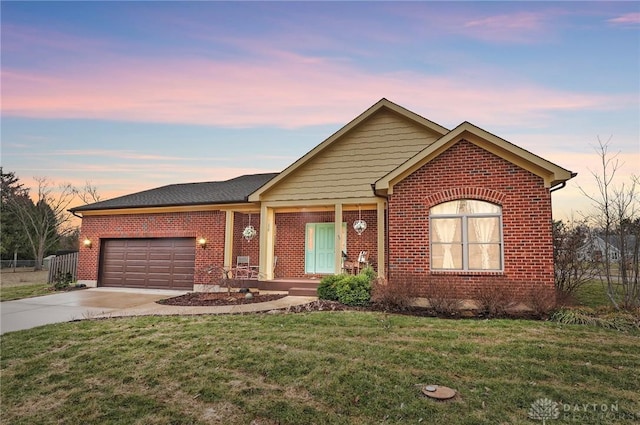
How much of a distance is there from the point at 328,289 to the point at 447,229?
362 centimetres

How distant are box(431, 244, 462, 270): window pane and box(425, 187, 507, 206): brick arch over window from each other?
120cm

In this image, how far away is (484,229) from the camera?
29.6 ft

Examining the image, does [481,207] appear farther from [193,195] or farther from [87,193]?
[87,193]

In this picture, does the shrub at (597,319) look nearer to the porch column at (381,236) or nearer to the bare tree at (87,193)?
the porch column at (381,236)

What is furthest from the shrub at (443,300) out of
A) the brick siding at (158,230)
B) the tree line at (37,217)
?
the tree line at (37,217)

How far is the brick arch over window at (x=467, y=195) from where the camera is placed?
888 centimetres

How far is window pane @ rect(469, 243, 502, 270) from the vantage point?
8.85 meters

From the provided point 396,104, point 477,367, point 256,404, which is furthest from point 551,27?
point 256,404

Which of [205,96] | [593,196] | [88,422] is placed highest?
[205,96]

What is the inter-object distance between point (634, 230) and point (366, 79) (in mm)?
10010

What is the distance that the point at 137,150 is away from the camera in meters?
17.4

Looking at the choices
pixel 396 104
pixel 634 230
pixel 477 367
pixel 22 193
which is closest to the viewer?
pixel 477 367

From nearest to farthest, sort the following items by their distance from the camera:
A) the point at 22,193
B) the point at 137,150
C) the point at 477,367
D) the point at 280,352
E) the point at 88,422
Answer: the point at 88,422 → the point at 477,367 → the point at 280,352 → the point at 137,150 → the point at 22,193

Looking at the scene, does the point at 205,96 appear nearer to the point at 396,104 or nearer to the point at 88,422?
the point at 396,104
